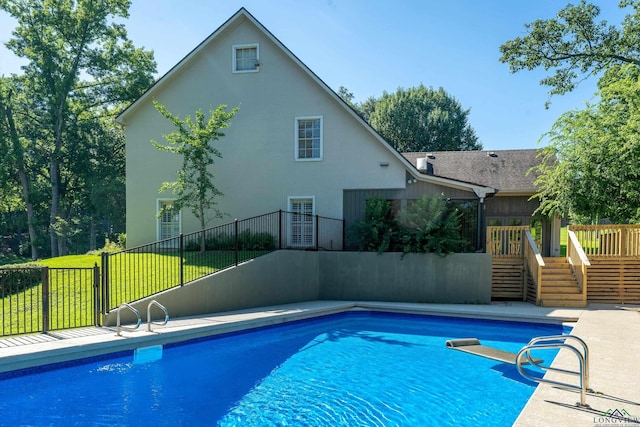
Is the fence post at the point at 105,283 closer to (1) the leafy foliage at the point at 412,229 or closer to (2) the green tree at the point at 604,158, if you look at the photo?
(1) the leafy foliage at the point at 412,229

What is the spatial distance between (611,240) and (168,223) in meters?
16.2

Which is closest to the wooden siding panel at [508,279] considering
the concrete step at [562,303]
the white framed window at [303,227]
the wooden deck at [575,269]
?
the wooden deck at [575,269]

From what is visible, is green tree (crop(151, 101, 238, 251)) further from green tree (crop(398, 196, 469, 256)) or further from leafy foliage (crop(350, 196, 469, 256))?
green tree (crop(398, 196, 469, 256))

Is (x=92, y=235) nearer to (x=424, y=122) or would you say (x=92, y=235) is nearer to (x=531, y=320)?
(x=424, y=122)

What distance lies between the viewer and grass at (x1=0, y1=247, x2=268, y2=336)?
9062 millimetres

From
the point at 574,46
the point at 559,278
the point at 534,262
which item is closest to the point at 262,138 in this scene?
the point at 534,262

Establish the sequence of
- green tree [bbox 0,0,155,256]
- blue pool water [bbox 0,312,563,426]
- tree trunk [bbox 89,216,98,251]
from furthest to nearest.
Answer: tree trunk [bbox 89,216,98,251]
green tree [bbox 0,0,155,256]
blue pool water [bbox 0,312,563,426]

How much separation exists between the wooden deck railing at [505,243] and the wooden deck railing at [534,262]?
0.25 metres

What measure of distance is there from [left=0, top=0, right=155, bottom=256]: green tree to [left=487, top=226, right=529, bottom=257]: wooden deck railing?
27724 mm

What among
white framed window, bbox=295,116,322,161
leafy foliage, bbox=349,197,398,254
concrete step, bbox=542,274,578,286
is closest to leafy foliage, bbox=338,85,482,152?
white framed window, bbox=295,116,322,161

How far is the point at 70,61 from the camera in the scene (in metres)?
30.1

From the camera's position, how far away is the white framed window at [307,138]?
15656mm

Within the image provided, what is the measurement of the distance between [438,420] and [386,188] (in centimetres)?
1014

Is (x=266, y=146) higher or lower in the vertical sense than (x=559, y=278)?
higher
